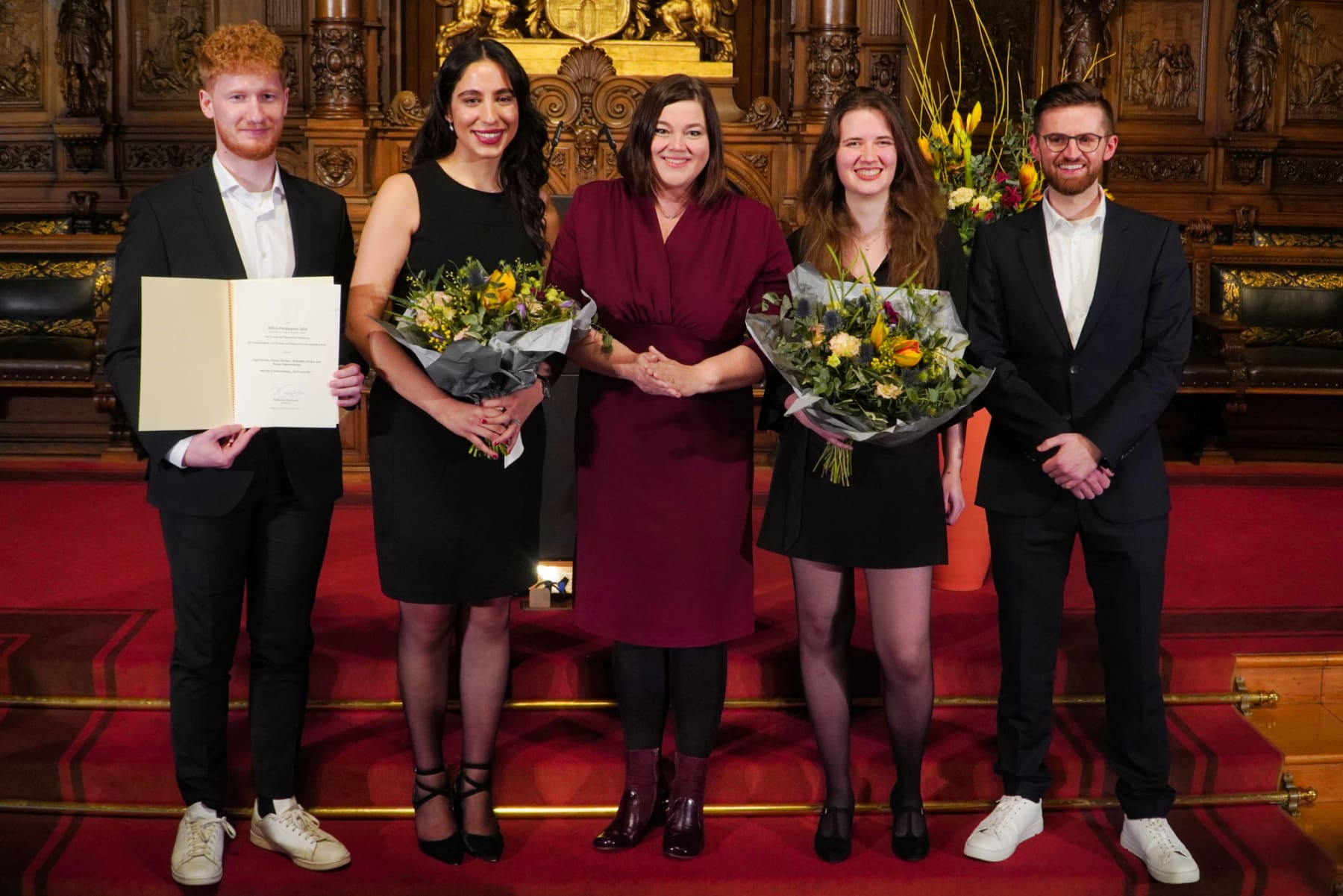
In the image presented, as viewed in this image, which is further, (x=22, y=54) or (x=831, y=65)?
(x=22, y=54)

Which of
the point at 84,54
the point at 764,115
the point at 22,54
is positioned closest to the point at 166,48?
the point at 84,54

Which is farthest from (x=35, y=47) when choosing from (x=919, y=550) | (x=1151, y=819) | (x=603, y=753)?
(x=1151, y=819)

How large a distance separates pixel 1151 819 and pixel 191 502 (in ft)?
7.08

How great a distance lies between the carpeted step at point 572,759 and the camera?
10.4 feet

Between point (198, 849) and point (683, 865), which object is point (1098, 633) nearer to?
point (683, 865)

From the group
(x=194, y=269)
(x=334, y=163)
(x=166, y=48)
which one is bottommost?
(x=194, y=269)

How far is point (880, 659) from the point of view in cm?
284

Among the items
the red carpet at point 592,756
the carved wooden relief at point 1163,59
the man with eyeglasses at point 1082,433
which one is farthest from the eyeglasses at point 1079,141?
the carved wooden relief at point 1163,59

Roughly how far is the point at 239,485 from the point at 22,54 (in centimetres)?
580

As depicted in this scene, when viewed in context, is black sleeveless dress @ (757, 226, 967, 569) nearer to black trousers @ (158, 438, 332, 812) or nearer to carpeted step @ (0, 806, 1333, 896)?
carpeted step @ (0, 806, 1333, 896)

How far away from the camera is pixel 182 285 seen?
2451 millimetres

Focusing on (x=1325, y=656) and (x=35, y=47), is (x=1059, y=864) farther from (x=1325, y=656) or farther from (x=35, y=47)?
(x=35, y=47)

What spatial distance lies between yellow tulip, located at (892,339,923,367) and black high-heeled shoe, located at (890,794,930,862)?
105 cm

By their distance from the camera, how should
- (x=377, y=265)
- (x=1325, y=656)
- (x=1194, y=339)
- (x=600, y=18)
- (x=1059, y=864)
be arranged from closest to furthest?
(x=377, y=265), (x=1059, y=864), (x=1325, y=656), (x=1194, y=339), (x=600, y=18)
